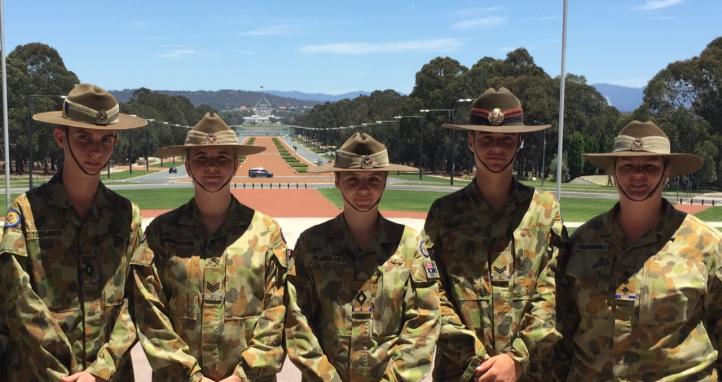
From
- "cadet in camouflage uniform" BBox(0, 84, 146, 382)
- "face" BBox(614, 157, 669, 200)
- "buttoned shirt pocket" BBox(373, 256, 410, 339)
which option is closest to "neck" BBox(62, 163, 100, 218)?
"cadet in camouflage uniform" BBox(0, 84, 146, 382)

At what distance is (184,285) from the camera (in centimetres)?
432

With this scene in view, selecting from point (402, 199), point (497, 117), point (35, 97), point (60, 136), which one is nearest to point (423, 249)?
point (497, 117)

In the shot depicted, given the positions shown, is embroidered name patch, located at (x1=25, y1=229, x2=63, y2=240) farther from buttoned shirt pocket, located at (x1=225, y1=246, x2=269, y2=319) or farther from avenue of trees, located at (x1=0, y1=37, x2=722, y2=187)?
avenue of trees, located at (x1=0, y1=37, x2=722, y2=187)

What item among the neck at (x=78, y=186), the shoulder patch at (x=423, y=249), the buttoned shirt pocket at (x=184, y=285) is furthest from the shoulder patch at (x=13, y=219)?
the shoulder patch at (x=423, y=249)

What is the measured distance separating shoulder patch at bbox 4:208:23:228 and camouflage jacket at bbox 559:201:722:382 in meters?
3.61

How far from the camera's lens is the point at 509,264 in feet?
14.8

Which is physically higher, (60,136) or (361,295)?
(60,136)

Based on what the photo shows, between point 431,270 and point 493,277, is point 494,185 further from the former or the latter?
point 431,270

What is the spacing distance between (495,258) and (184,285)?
6.81ft

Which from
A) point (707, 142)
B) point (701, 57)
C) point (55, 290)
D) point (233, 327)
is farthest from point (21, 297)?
point (701, 57)

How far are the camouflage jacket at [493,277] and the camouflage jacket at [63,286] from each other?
6.89 feet

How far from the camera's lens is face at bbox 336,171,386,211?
14.2ft

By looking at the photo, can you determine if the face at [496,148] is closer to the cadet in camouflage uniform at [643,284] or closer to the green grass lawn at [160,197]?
the cadet in camouflage uniform at [643,284]

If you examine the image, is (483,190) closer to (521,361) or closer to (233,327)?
(521,361)
